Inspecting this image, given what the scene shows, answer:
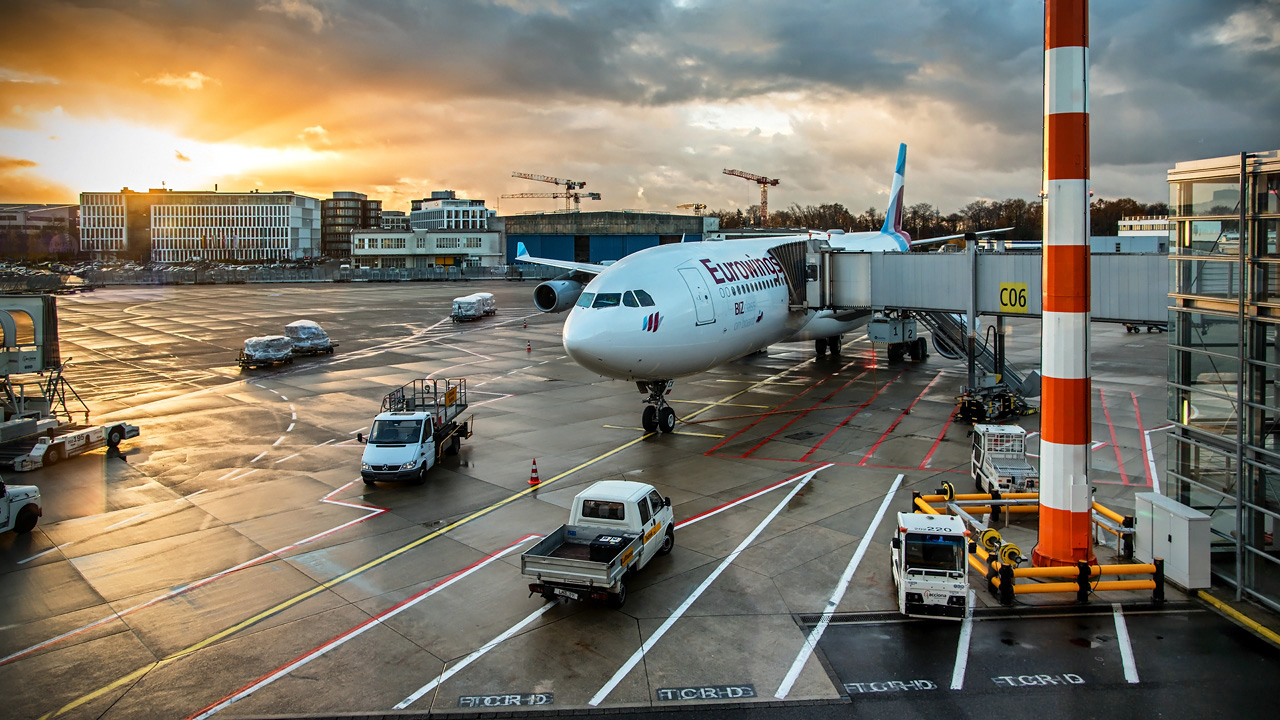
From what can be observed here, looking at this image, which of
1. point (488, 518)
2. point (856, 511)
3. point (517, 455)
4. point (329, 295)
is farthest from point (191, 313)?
point (856, 511)

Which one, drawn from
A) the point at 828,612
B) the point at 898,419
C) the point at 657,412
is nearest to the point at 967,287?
the point at 898,419

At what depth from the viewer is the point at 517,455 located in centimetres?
2673

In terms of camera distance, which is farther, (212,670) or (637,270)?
(637,270)

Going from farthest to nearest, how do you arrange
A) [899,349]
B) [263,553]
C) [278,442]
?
[899,349]
[278,442]
[263,553]

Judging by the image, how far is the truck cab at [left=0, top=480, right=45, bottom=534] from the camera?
754 inches

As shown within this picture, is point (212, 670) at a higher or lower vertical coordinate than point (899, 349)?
lower

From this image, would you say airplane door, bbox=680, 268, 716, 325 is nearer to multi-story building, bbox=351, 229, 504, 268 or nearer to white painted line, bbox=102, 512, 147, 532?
white painted line, bbox=102, 512, 147, 532

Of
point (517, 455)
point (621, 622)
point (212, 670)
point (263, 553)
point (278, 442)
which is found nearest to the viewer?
point (212, 670)

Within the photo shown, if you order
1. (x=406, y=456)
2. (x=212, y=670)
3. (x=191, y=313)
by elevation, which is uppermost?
(x=191, y=313)

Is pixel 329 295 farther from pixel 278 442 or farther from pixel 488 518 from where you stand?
pixel 488 518

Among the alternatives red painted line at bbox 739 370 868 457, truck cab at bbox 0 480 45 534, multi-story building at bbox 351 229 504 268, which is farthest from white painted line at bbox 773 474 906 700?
multi-story building at bbox 351 229 504 268

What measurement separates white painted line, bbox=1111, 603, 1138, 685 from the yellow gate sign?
1441 centimetres

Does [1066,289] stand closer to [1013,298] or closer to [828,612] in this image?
[828,612]

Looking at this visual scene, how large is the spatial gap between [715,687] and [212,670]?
836 centimetres
